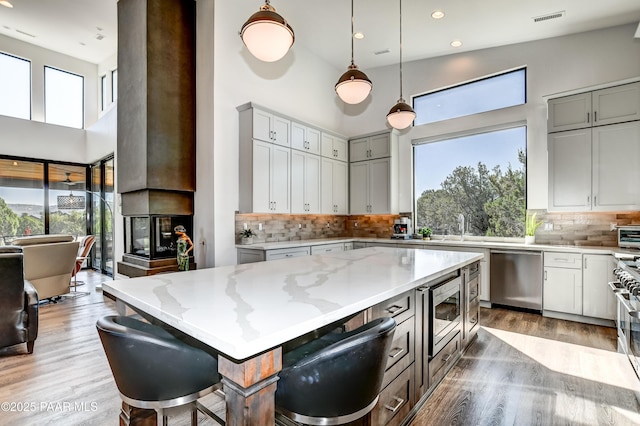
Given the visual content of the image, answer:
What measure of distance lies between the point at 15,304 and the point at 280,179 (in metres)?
3.24

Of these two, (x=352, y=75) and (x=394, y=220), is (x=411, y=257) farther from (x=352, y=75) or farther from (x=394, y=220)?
(x=394, y=220)

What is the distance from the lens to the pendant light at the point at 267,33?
6.40 ft

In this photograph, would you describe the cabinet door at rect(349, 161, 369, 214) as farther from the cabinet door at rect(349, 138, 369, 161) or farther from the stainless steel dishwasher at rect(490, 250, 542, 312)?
the stainless steel dishwasher at rect(490, 250, 542, 312)

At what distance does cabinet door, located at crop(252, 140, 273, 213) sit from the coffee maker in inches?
92.1

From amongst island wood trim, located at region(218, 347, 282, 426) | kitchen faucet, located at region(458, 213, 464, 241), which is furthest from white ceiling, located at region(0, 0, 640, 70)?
island wood trim, located at region(218, 347, 282, 426)

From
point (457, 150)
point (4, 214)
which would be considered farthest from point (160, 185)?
point (4, 214)

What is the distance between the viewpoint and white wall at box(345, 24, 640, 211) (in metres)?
4.11

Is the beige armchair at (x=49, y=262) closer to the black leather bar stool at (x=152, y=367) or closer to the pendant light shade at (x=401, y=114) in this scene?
the black leather bar stool at (x=152, y=367)

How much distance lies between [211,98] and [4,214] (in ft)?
20.5

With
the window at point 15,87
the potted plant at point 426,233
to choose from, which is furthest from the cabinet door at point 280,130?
the window at point 15,87

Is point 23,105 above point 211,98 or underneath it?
above

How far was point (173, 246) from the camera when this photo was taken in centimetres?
461

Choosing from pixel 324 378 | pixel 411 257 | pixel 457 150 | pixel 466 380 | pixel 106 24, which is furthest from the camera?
pixel 106 24

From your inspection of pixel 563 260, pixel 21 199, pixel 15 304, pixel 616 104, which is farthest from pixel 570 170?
pixel 21 199
